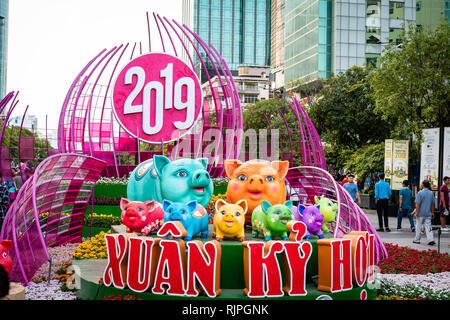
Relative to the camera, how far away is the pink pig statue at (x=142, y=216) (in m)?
7.66

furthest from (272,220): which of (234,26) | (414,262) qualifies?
(234,26)

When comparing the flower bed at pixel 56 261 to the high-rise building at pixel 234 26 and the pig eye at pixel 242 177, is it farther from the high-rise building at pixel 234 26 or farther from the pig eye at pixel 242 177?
the high-rise building at pixel 234 26

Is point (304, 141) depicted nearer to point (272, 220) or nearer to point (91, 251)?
point (272, 220)

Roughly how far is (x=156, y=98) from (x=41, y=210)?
16.6 ft

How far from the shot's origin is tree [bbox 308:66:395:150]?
27.1m

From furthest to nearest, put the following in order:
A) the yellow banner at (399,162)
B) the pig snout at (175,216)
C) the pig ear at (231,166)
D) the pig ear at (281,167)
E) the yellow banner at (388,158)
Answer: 1. the yellow banner at (388,158)
2. the yellow banner at (399,162)
3. the pig ear at (231,166)
4. the pig ear at (281,167)
5. the pig snout at (175,216)

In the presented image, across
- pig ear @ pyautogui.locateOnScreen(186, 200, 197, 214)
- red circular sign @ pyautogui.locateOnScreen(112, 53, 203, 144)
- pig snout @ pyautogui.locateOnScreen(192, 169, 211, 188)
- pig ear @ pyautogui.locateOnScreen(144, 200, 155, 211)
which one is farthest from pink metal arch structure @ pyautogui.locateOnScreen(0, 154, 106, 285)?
red circular sign @ pyautogui.locateOnScreen(112, 53, 203, 144)

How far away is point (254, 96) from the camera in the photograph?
295ft

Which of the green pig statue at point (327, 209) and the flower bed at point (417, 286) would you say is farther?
the green pig statue at point (327, 209)

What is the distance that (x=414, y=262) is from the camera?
1022 cm

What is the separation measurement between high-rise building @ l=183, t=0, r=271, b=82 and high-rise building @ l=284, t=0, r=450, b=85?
250ft

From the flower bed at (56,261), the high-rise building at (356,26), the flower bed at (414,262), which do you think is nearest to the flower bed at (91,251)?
the flower bed at (56,261)

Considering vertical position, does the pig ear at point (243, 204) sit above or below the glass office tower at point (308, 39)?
below

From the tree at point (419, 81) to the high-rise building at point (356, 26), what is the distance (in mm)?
32452
